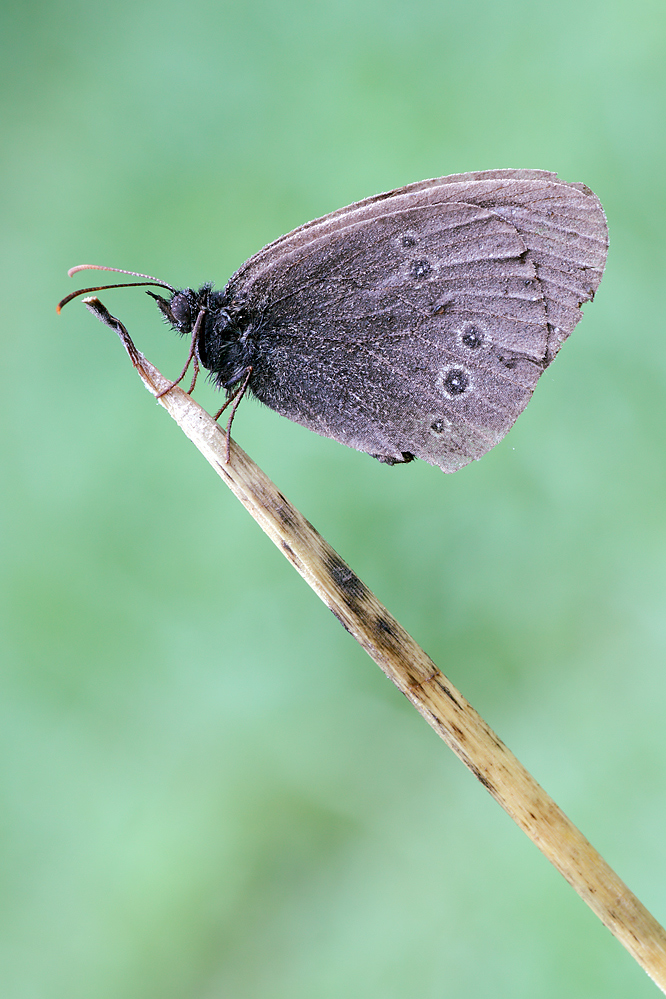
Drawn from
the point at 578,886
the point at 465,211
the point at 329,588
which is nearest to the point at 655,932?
the point at 578,886

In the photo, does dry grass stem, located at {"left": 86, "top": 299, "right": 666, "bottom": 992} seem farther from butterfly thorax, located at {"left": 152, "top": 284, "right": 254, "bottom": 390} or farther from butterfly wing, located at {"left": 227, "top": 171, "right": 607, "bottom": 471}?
butterfly wing, located at {"left": 227, "top": 171, "right": 607, "bottom": 471}

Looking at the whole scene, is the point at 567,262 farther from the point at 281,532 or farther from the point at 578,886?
the point at 578,886

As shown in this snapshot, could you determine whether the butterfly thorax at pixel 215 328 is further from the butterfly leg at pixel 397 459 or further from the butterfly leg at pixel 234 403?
the butterfly leg at pixel 397 459

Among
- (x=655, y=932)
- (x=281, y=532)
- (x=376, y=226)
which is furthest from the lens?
(x=376, y=226)

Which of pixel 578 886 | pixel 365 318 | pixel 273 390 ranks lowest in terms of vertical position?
pixel 578 886

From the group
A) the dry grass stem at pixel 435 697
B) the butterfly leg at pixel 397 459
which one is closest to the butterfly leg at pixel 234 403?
the dry grass stem at pixel 435 697

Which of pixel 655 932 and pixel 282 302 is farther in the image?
pixel 282 302

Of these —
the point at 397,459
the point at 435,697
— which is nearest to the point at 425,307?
the point at 397,459
